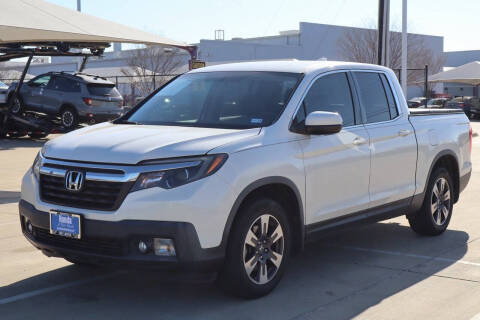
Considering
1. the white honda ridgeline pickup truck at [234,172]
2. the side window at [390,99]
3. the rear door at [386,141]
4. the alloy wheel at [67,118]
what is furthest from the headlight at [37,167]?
the alloy wheel at [67,118]

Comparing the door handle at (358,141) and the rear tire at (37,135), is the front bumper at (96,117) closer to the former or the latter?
the rear tire at (37,135)

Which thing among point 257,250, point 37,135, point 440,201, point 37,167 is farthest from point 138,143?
point 37,135

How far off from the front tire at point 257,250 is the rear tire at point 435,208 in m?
2.52

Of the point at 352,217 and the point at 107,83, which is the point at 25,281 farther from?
the point at 107,83

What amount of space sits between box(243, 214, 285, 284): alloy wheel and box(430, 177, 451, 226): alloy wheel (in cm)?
273

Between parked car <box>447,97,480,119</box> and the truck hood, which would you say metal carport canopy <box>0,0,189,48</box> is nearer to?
the truck hood

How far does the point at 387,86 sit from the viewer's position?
6.96 m

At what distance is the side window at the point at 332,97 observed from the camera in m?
5.85

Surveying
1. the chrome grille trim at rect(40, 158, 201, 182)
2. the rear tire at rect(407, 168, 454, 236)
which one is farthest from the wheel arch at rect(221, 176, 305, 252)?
the rear tire at rect(407, 168, 454, 236)

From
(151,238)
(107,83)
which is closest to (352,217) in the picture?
(151,238)

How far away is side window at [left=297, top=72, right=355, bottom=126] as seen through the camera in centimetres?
585

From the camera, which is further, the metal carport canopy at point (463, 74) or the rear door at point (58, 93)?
the metal carport canopy at point (463, 74)

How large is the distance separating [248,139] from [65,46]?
14926mm

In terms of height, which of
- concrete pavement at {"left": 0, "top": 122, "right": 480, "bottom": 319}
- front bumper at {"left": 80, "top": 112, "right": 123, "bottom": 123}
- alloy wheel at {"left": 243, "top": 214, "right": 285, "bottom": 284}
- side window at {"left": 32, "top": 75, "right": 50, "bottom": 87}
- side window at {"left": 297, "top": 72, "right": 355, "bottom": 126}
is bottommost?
concrete pavement at {"left": 0, "top": 122, "right": 480, "bottom": 319}
